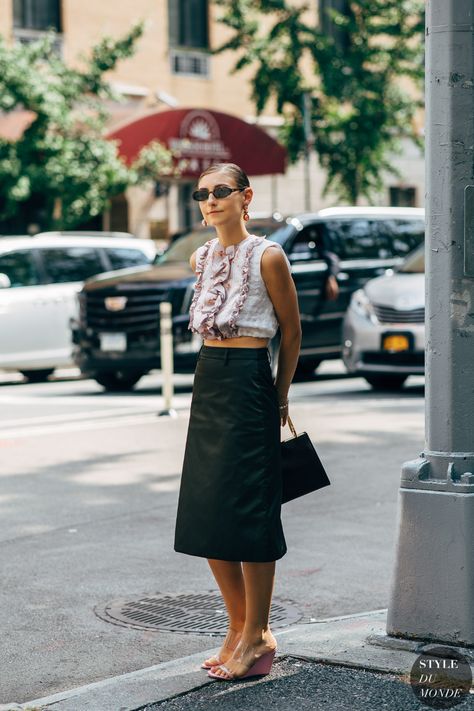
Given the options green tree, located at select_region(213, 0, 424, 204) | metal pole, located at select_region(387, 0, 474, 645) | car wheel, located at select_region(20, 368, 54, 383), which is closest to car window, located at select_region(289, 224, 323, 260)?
car wheel, located at select_region(20, 368, 54, 383)

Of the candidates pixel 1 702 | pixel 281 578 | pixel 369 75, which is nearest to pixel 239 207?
pixel 1 702

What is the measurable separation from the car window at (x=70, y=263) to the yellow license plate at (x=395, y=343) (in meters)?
5.30

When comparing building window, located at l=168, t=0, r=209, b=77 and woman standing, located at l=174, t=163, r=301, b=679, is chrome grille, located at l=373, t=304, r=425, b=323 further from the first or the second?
building window, located at l=168, t=0, r=209, b=77

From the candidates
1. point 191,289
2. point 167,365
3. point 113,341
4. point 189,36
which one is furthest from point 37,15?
point 167,365

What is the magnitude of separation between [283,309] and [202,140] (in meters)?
20.3

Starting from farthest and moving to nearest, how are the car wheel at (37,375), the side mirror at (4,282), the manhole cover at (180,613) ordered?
the car wheel at (37,375), the side mirror at (4,282), the manhole cover at (180,613)

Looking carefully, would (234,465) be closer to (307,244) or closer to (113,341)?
(113,341)

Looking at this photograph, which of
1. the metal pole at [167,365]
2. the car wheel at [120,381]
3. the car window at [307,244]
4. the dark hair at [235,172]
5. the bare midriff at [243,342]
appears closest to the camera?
the bare midriff at [243,342]

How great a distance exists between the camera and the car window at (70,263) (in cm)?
1764

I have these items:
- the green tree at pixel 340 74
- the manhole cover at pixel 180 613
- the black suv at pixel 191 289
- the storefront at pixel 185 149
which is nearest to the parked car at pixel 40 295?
the black suv at pixel 191 289

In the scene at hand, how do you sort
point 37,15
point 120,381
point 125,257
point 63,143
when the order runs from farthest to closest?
point 37,15 < point 63,143 < point 125,257 < point 120,381

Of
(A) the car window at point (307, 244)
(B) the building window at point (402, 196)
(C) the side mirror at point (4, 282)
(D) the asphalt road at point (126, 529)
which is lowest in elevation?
(D) the asphalt road at point (126, 529)

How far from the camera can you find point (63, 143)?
2241 cm

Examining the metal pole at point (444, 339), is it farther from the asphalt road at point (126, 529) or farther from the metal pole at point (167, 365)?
the metal pole at point (167, 365)
